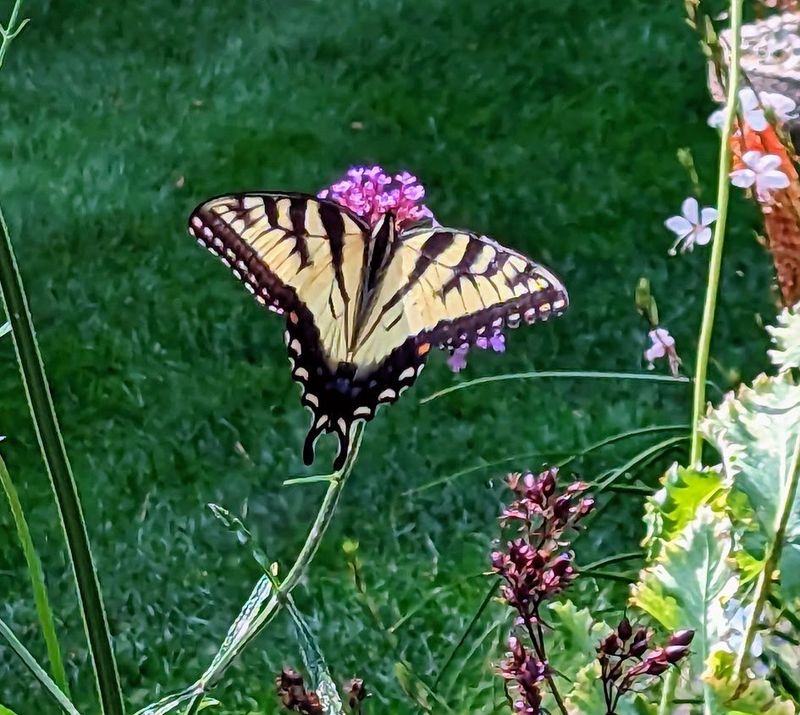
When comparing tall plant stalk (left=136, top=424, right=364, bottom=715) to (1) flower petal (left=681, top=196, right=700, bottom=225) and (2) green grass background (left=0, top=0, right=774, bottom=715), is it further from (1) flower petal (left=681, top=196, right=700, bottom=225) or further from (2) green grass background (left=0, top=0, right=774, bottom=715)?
(2) green grass background (left=0, top=0, right=774, bottom=715)

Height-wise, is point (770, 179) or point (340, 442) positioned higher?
point (770, 179)

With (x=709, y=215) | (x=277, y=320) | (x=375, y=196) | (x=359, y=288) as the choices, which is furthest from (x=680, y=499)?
(x=277, y=320)

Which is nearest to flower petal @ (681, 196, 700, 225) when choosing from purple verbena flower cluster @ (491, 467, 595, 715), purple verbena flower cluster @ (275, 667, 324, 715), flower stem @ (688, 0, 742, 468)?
flower stem @ (688, 0, 742, 468)

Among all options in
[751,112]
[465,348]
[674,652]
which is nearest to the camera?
[674,652]

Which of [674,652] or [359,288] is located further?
[359,288]

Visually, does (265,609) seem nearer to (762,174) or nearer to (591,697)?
(591,697)

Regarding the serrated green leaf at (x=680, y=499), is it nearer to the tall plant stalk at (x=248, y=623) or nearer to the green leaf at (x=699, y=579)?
the green leaf at (x=699, y=579)
